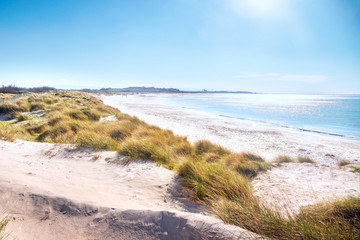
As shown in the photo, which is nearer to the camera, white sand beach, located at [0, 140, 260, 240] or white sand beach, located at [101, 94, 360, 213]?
white sand beach, located at [0, 140, 260, 240]

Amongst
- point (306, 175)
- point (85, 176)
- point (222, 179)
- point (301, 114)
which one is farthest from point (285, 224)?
point (301, 114)

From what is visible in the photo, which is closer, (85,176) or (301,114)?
(85,176)

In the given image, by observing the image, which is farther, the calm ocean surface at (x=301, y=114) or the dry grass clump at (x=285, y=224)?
the calm ocean surface at (x=301, y=114)

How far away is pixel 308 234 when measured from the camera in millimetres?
2082

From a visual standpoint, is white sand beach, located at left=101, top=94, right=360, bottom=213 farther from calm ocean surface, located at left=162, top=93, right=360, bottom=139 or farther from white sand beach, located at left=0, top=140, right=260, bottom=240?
calm ocean surface, located at left=162, top=93, right=360, bottom=139

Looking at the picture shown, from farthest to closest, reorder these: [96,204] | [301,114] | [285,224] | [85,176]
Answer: [301,114], [85,176], [96,204], [285,224]

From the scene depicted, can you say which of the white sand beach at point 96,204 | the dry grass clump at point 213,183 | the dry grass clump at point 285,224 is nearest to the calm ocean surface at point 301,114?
the dry grass clump at point 213,183

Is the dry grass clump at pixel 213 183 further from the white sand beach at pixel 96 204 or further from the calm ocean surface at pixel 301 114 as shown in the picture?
the calm ocean surface at pixel 301 114

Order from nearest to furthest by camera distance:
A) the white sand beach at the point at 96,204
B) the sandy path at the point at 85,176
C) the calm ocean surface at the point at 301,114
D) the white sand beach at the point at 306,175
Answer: the white sand beach at the point at 96,204 < the sandy path at the point at 85,176 < the white sand beach at the point at 306,175 < the calm ocean surface at the point at 301,114

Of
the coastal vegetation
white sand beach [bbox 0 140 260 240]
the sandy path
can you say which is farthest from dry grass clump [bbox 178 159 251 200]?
the sandy path

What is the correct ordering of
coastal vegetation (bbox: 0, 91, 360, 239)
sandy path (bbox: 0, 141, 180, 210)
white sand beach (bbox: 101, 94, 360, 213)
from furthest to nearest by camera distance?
white sand beach (bbox: 101, 94, 360, 213), sandy path (bbox: 0, 141, 180, 210), coastal vegetation (bbox: 0, 91, 360, 239)

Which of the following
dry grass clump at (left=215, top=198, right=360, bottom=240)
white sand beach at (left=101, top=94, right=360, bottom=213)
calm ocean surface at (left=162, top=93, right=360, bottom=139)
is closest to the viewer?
dry grass clump at (left=215, top=198, right=360, bottom=240)

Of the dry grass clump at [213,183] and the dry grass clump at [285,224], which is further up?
the dry grass clump at [285,224]

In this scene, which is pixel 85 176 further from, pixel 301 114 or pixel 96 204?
pixel 301 114
